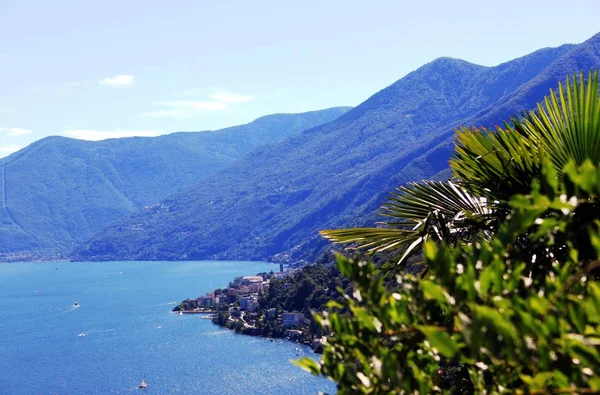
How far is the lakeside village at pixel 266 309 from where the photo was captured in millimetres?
37188

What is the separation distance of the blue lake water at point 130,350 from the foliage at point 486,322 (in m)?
25.5

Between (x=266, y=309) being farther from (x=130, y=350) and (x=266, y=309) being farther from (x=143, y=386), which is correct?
(x=143, y=386)

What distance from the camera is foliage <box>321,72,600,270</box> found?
6.86ft

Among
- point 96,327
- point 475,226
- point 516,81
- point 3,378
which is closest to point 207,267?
point 96,327

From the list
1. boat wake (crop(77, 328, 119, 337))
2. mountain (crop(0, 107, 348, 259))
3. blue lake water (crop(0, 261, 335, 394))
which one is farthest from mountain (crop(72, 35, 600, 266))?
boat wake (crop(77, 328, 119, 337))

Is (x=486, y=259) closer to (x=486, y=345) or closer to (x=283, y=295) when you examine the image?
(x=486, y=345)

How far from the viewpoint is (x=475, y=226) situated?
234cm

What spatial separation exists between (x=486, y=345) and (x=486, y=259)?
0.16 m

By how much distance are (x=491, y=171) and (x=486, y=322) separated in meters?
1.49

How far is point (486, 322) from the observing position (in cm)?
89

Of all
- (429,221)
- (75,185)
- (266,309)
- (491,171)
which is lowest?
(266,309)

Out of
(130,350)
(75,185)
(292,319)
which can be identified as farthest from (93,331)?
(75,185)

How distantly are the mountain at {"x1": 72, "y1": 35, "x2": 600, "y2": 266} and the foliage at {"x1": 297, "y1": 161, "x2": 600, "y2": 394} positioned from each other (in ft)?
271

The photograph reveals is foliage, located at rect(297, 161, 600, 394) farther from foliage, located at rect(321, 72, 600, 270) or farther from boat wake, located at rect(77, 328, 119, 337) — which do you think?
boat wake, located at rect(77, 328, 119, 337)
